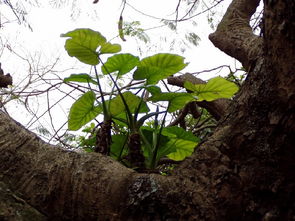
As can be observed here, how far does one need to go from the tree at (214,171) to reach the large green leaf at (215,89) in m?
0.31

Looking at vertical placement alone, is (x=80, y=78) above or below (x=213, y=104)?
below

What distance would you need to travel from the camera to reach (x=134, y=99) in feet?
3.04

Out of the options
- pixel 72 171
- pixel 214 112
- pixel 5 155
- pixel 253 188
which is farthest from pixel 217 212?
pixel 214 112

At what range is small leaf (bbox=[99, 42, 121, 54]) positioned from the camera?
2.97 ft

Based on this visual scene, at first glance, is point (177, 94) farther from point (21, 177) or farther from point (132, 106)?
point (21, 177)

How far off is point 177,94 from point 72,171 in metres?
0.39

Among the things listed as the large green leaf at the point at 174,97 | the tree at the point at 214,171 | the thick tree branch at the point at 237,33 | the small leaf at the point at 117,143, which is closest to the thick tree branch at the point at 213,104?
the thick tree branch at the point at 237,33

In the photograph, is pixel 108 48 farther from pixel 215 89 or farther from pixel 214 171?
pixel 214 171

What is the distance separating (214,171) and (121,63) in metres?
0.47

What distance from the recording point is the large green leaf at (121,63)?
0.94 m

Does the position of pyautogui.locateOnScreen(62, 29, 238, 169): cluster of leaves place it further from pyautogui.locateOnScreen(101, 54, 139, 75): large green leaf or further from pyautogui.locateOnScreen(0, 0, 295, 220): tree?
pyautogui.locateOnScreen(0, 0, 295, 220): tree

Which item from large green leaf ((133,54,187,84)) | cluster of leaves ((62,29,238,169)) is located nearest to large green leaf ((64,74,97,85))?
cluster of leaves ((62,29,238,169))

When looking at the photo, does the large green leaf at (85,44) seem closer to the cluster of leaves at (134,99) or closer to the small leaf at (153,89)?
the cluster of leaves at (134,99)

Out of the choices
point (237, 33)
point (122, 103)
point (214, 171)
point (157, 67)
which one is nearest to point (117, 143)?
point (122, 103)
